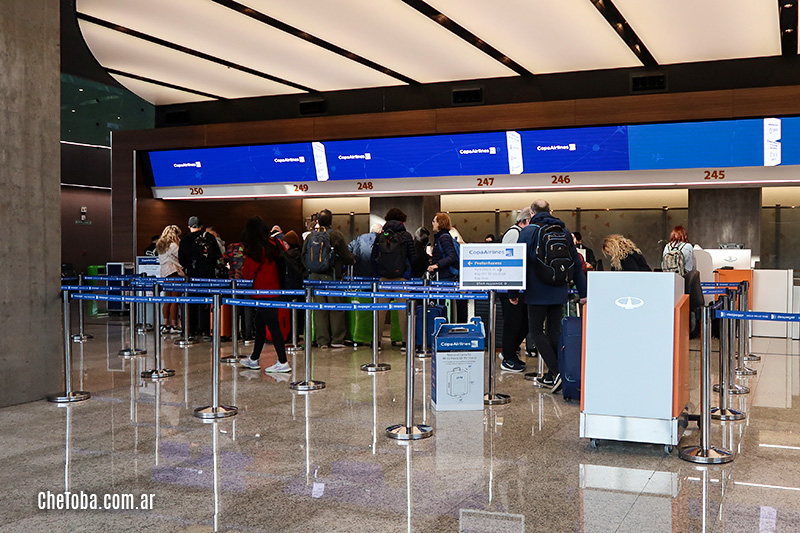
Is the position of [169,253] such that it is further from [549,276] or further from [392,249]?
[549,276]

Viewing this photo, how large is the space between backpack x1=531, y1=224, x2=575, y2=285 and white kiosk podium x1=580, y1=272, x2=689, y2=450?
1670mm

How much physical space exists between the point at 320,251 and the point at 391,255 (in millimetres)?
894

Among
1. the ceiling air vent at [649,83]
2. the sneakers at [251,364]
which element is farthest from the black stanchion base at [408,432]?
the ceiling air vent at [649,83]

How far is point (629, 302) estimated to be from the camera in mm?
5074

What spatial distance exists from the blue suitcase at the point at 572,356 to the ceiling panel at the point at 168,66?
281 inches

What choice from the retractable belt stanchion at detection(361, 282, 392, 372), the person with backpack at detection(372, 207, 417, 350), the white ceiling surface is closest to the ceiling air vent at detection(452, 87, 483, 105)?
the white ceiling surface

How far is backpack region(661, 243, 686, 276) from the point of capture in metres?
10.1

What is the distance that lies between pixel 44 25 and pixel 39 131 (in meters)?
0.94

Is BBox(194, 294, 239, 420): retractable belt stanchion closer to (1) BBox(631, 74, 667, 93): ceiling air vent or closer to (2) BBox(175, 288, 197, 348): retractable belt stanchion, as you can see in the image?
(2) BBox(175, 288, 197, 348): retractable belt stanchion

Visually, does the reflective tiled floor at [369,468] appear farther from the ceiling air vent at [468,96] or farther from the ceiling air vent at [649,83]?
the ceiling air vent at [468,96]

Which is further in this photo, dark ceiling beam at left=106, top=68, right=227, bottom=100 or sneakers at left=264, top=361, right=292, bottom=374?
dark ceiling beam at left=106, top=68, right=227, bottom=100

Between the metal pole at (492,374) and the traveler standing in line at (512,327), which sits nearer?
the metal pole at (492,374)

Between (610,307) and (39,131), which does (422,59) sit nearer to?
(39,131)

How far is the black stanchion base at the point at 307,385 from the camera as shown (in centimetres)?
710
